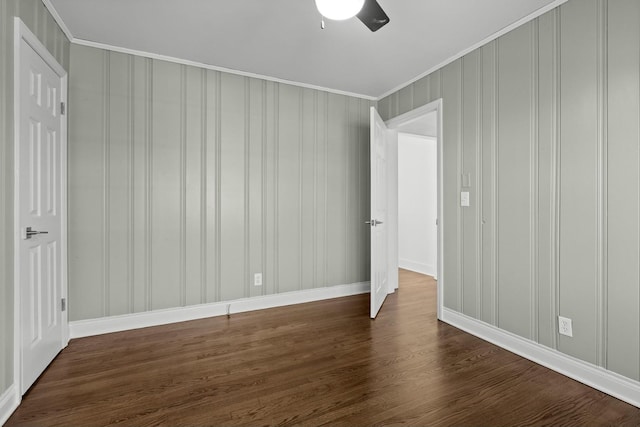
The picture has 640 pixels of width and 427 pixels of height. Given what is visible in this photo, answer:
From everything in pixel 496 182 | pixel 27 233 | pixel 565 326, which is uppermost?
pixel 496 182

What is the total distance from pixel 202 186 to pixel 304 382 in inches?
83.0

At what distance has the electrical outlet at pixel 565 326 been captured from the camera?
2.20m

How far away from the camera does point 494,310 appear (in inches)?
107

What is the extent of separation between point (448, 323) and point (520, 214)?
1246 mm

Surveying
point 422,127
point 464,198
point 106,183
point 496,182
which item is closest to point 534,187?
point 496,182

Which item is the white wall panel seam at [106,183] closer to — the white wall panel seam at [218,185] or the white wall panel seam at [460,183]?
the white wall panel seam at [218,185]

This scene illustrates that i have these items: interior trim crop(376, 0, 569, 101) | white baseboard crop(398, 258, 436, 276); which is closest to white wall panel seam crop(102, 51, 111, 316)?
interior trim crop(376, 0, 569, 101)

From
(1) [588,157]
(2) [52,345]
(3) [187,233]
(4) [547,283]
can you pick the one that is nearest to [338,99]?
(3) [187,233]

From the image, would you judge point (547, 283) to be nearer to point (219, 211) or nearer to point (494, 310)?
point (494, 310)

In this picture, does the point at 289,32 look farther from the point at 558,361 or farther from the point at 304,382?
the point at 558,361

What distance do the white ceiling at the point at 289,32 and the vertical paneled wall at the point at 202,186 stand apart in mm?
311

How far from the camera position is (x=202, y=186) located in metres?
3.29

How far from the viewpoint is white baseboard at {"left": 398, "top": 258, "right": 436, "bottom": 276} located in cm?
539

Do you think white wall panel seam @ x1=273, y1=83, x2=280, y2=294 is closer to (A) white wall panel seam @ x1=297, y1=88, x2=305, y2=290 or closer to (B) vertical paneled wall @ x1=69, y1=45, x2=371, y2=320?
(B) vertical paneled wall @ x1=69, y1=45, x2=371, y2=320
